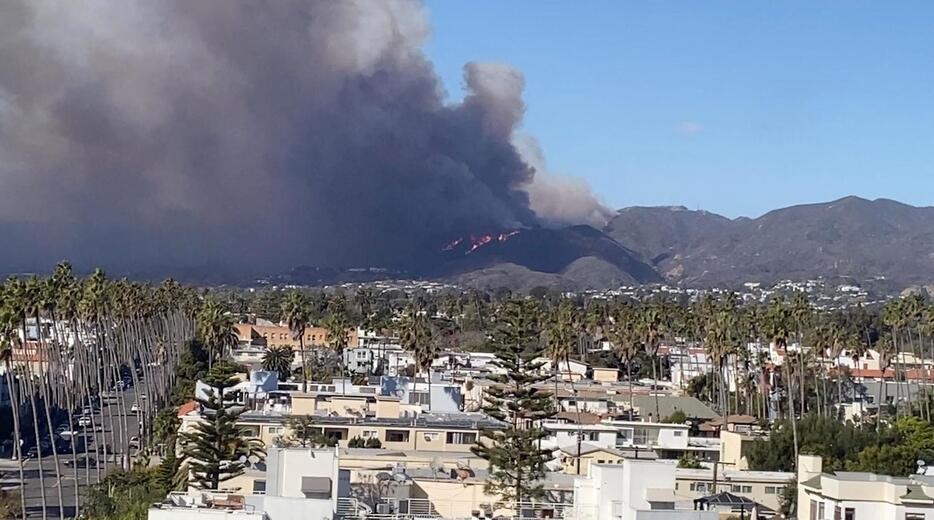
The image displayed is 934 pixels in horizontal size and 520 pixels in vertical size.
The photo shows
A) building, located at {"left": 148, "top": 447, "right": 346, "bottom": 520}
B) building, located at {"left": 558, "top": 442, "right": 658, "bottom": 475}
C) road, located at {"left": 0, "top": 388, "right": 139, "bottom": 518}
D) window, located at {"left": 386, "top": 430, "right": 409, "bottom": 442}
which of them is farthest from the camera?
window, located at {"left": 386, "top": 430, "right": 409, "bottom": 442}

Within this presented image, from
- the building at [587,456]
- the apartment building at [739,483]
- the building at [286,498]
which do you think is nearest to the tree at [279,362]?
the building at [587,456]

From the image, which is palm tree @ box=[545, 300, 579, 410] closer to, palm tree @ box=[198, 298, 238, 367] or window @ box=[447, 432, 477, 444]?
window @ box=[447, 432, 477, 444]

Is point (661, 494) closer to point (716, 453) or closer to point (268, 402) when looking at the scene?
point (716, 453)

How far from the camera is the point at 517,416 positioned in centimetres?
4275

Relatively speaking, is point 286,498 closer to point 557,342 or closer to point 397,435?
point 397,435

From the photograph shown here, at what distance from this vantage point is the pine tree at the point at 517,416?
37.2 metres

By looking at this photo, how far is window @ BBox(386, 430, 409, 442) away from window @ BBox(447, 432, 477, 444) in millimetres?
1594

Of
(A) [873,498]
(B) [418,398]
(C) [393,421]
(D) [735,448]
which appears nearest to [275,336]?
(B) [418,398]

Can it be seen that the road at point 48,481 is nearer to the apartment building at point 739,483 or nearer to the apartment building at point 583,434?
the apartment building at point 583,434

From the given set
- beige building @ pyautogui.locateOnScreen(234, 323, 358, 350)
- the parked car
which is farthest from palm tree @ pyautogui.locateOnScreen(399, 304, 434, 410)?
beige building @ pyautogui.locateOnScreen(234, 323, 358, 350)

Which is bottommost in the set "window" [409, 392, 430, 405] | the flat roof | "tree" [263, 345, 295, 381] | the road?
the road

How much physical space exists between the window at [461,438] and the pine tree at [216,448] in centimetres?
1088

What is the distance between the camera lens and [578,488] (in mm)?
29359

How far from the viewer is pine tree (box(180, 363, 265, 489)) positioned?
3766cm
